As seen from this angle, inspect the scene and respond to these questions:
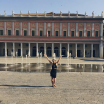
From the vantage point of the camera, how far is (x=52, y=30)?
138 feet

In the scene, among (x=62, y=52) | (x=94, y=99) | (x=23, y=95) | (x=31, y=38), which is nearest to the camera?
(x=94, y=99)

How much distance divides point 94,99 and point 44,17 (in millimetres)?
38533

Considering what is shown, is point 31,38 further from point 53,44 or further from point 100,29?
point 100,29

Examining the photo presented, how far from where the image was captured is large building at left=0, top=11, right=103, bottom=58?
41.2 m

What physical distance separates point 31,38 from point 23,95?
35987mm

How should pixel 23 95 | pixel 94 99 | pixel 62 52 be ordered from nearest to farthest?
pixel 94 99, pixel 23 95, pixel 62 52

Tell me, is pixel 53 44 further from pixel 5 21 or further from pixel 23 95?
pixel 23 95

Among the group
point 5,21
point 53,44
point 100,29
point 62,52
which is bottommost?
point 62,52

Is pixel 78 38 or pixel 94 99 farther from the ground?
pixel 78 38

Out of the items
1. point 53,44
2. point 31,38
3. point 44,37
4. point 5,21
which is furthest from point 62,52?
point 5,21

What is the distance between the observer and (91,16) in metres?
41.6

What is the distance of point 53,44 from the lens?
4162 cm

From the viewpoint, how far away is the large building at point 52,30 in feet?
135

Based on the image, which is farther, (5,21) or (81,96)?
(5,21)
